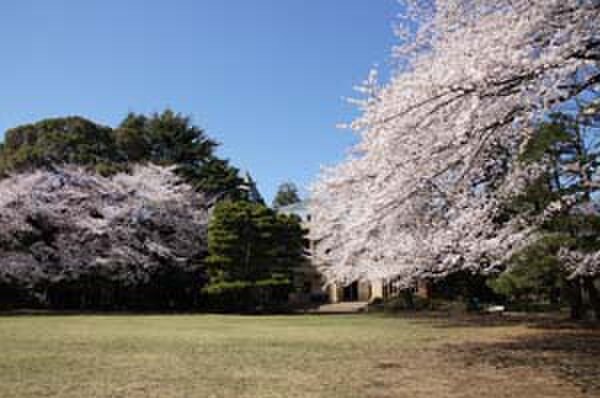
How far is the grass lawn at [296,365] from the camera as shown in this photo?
16.6 ft

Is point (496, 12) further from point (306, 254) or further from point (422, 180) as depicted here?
point (306, 254)

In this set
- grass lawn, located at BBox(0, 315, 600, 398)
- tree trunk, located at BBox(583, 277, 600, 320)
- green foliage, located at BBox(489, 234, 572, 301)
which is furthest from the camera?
tree trunk, located at BBox(583, 277, 600, 320)

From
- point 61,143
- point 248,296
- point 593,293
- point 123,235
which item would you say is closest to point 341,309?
point 248,296

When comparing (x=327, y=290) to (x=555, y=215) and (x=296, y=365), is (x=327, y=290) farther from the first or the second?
(x=296, y=365)

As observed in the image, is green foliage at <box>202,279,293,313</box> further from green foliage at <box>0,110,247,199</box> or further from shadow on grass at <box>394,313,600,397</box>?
shadow on grass at <box>394,313,600,397</box>

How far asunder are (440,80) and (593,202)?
758cm

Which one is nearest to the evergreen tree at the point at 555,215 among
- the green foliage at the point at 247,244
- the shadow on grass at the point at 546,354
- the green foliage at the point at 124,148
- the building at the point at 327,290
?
the shadow on grass at the point at 546,354

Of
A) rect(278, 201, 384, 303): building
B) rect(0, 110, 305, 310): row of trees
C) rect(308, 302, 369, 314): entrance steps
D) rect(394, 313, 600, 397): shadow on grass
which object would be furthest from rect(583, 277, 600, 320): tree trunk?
rect(278, 201, 384, 303): building

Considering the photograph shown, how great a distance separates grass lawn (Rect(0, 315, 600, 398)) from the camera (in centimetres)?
506

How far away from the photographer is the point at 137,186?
23.8m

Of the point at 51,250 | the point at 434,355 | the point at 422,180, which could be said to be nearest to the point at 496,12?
the point at 422,180

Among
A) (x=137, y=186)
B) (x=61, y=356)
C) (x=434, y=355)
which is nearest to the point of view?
(x=61, y=356)

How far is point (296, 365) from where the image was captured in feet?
21.7

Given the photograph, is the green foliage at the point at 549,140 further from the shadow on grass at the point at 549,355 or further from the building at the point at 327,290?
the building at the point at 327,290
